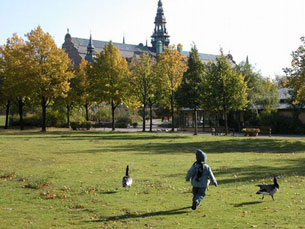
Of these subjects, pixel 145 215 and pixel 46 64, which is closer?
pixel 145 215

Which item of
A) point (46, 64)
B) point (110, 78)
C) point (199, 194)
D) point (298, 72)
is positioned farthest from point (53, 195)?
point (110, 78)

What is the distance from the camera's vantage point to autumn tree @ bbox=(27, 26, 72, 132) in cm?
4894

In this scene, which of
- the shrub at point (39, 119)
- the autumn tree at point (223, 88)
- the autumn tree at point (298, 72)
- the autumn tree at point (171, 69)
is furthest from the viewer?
the shrub at point (39, 119)

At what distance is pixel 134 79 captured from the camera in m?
52.7

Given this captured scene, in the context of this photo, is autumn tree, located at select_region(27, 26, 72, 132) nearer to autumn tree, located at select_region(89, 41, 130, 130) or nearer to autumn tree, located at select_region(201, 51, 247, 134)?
autumn tree, located at select_region(89, 41, 130, 130)

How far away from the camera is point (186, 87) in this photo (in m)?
45.8

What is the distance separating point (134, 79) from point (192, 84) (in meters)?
10.0

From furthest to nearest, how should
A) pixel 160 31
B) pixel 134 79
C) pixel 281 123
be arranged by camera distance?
pixel 160 31, pixel 281 123, pixel 134 79

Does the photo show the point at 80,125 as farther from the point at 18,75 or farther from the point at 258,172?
the point at 258,172

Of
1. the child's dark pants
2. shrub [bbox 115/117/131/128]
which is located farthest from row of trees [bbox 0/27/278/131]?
the child's dark pants

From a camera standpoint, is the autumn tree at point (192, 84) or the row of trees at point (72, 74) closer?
the autumn tree at point (192, 84)

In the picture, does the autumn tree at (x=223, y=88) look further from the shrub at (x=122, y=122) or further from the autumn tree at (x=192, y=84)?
the shrub at (x=122, y=122)

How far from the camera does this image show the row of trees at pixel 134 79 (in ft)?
141

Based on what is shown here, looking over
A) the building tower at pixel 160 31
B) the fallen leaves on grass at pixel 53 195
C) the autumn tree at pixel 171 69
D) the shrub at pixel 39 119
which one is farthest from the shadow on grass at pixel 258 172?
the building tower at pixel 160 31
